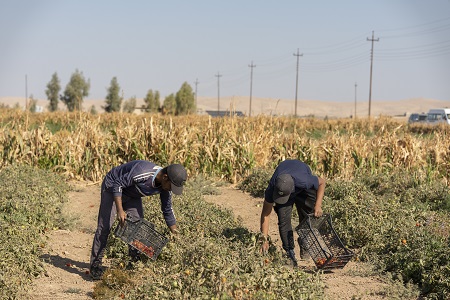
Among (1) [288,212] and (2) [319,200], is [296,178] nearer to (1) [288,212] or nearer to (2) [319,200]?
(2) [319,200]

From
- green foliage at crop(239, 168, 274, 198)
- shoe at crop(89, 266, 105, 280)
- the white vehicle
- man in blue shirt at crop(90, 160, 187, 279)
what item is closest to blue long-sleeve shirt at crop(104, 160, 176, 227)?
man in blue shirt at crop(90, 160, 187, 279)

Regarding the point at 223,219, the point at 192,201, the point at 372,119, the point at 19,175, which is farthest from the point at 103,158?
the point at 372,119

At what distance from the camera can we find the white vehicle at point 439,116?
4859cm

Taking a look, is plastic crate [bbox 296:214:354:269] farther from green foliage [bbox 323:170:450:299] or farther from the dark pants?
green foliage [bbox 323:170:450:299]

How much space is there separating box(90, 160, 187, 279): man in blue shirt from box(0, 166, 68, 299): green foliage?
0.89 meters

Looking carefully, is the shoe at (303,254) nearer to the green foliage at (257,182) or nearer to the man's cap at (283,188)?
the man's cap at (283,188)

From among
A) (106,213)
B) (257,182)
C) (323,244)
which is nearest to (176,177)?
(106,213)

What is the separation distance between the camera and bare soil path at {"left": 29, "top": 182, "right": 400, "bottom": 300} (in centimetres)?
758

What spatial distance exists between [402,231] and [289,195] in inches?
82.2

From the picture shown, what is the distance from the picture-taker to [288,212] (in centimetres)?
866

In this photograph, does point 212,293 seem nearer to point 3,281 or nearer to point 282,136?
point 3,281

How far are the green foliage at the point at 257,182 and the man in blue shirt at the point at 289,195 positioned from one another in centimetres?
558

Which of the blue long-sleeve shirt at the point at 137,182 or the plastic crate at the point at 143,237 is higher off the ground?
the blue long-sleeve shirt at the point at 137,182

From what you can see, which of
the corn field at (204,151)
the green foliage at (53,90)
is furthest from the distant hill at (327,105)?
the corn field at (204,151)
